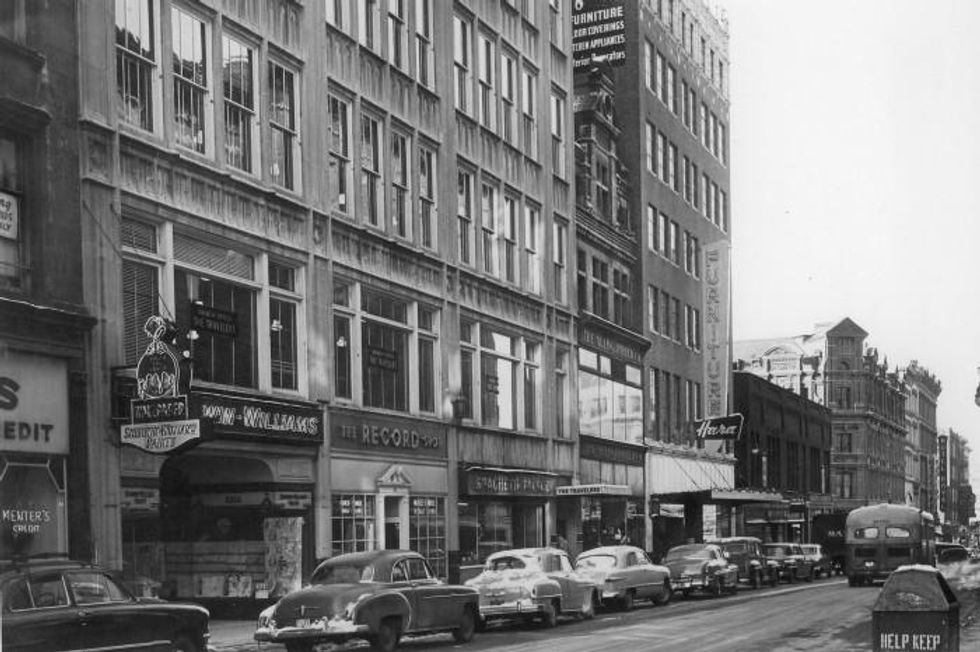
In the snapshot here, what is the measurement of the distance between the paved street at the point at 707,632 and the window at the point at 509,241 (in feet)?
37.2

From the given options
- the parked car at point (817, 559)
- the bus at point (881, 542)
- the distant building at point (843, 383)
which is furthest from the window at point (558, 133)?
the distant building at point (843, 383)

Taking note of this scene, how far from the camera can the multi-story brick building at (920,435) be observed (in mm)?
132000

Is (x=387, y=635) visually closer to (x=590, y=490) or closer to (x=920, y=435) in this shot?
(x=590, y=490)

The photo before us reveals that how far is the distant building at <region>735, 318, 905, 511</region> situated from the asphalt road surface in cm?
8088

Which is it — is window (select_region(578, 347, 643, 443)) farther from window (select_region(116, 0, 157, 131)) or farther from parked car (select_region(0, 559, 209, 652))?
parked car (select_region(0, 559, 209, 652))

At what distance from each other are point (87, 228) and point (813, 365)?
99288 millimetres

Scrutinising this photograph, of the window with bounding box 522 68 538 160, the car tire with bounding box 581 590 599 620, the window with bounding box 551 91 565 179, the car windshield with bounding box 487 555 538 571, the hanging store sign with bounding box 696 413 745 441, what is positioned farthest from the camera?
the hanging store sign with bounding box 696 413 745 441

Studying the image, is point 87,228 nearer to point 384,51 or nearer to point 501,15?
point 384,51

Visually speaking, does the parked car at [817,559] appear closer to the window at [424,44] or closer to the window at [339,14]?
the window at [424,44]

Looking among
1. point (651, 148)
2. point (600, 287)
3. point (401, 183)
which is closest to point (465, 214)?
point (401, 183)

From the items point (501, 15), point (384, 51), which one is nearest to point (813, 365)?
point (501, 15)

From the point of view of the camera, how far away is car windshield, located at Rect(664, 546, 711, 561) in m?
Result: 40.3

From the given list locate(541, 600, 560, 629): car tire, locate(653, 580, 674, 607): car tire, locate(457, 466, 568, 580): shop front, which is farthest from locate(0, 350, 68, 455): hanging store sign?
locate(653, 580, 674, 607): car tire

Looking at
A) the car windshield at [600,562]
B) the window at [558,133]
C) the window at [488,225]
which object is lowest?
the car windshield at [600,562]
